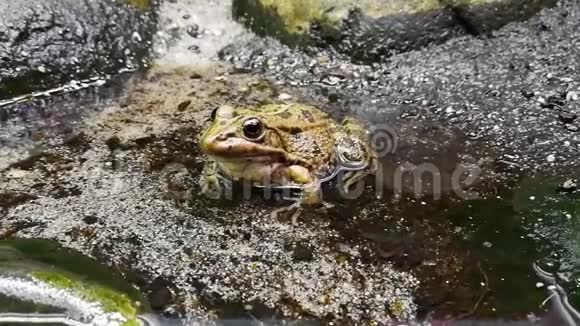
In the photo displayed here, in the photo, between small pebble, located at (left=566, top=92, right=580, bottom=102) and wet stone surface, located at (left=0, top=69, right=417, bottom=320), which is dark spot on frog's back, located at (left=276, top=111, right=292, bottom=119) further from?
small pebble, located at (left=566, top=92, right=580, bottom=102)

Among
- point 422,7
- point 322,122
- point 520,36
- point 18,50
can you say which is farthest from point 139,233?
point 520,36

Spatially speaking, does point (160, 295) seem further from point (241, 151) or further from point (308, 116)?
point (308, 116)

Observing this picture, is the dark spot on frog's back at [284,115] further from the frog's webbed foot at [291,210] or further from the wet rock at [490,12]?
the wet rock at [490,12]

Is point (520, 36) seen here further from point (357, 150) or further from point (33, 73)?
point (33, 73)

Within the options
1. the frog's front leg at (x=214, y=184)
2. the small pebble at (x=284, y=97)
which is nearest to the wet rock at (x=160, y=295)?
the frog's front leg at (x=214, y=184)

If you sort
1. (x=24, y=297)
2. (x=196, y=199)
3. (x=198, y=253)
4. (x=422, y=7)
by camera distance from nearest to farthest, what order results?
(x=24, y=297) < (x=198, y=253) < (x=196, y=199) < (x=422, y=7)

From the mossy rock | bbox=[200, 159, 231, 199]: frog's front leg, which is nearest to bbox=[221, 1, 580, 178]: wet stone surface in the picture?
bbox=[200, 159, 231, 199]: frog's front leg
